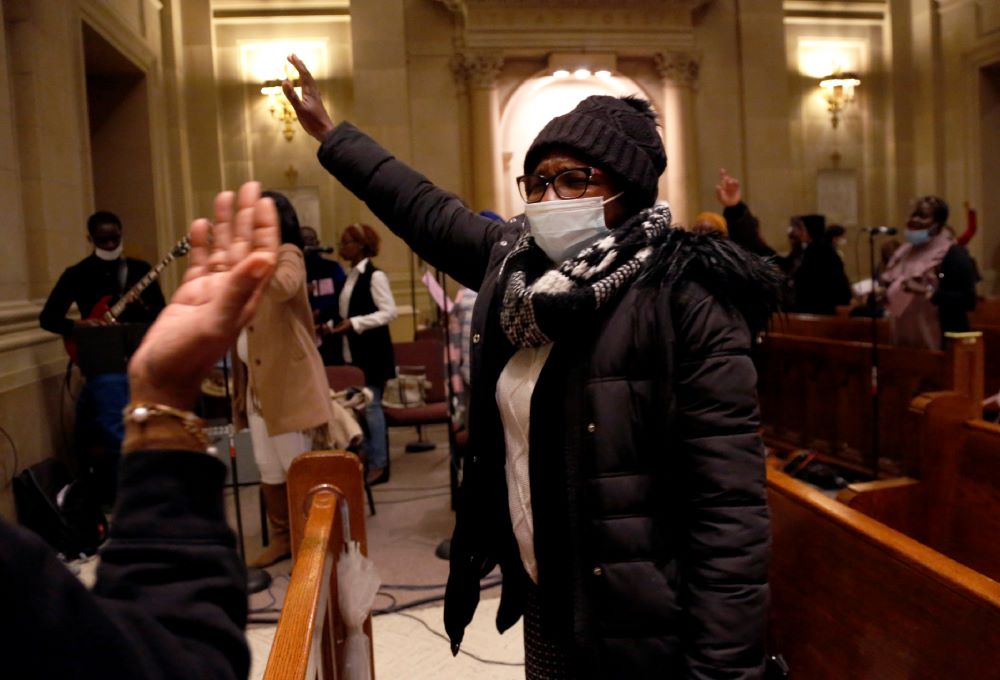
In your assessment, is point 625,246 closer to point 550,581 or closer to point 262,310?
point 550,581

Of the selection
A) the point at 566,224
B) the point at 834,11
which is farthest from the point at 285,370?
the point at 834,11

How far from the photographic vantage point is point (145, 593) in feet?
2.40

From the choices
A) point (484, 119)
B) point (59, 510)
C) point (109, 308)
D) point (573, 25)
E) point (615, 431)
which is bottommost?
point (59, 510)

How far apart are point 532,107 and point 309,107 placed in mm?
9139

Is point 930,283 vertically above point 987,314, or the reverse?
point 930,283

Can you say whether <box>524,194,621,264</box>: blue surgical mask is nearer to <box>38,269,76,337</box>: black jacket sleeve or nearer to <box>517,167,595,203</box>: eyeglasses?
<box>517,167,595,203</box>: eyeglasses

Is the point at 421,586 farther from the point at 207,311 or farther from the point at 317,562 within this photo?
the point at 207,311

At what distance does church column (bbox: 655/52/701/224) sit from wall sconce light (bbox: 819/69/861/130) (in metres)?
2.04

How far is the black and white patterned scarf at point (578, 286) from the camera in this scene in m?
1.51

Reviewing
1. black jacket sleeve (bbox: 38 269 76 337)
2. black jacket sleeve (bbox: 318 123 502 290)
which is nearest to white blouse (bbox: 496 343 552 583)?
black jacket sleeve (bbox: 318 123 502 290)

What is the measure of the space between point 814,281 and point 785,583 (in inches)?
247

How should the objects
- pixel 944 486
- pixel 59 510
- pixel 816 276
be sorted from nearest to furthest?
1. pixel 944 486
2. pixel 59 510
3. pixel 816 276

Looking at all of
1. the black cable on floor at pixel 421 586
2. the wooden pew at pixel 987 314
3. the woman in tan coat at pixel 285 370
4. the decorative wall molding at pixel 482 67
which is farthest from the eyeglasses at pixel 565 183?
the decorative wall molding at pixel 482 67

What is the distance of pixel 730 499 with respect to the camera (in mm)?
1443
